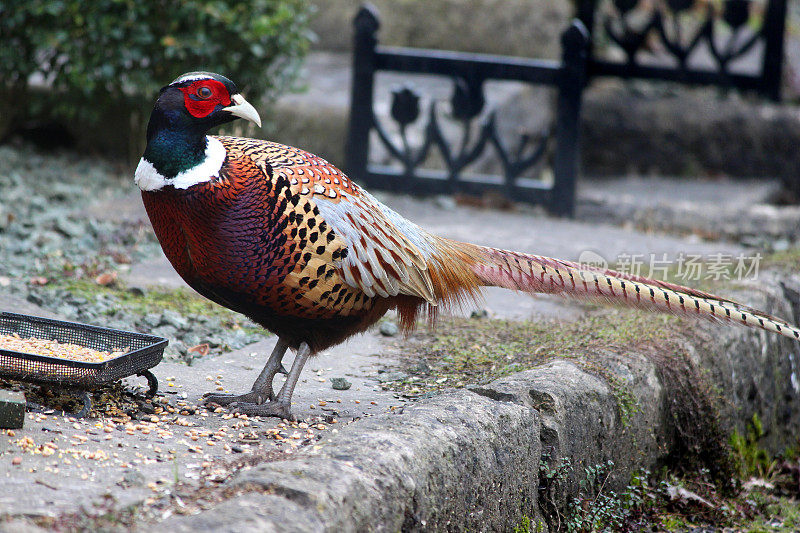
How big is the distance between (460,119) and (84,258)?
3462mm

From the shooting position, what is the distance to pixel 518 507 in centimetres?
292

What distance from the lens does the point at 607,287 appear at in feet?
11.1

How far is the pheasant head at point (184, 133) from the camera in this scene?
2994 millimetres

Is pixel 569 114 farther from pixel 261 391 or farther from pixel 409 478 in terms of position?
pixel 409 478

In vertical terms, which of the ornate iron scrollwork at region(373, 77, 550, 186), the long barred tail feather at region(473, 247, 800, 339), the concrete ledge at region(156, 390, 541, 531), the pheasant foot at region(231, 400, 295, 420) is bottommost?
the pheasant foot at region(231, 400, 295, 420)

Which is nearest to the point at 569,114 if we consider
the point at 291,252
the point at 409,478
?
the point at 291,252

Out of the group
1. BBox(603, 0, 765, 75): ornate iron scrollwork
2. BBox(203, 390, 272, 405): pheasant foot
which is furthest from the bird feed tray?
BBox(603, 0, 765, 75): ornate iron scrollwork

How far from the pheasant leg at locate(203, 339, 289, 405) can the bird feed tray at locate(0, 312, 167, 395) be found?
0.69ft

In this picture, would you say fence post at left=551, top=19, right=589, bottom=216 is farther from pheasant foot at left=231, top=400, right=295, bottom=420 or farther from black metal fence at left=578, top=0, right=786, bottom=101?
pheasant foot at left=231, top=400, right=295, bottom=420

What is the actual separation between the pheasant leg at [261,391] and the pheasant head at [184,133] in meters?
0.74

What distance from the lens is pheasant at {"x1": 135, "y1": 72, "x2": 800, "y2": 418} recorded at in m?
3.01

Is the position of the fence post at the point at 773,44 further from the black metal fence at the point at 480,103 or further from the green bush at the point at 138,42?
the green bush at the point at 138,42

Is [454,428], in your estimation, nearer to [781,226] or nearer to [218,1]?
[218,1]

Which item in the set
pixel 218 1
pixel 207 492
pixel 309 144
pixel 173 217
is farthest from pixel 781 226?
pixel 207 492
